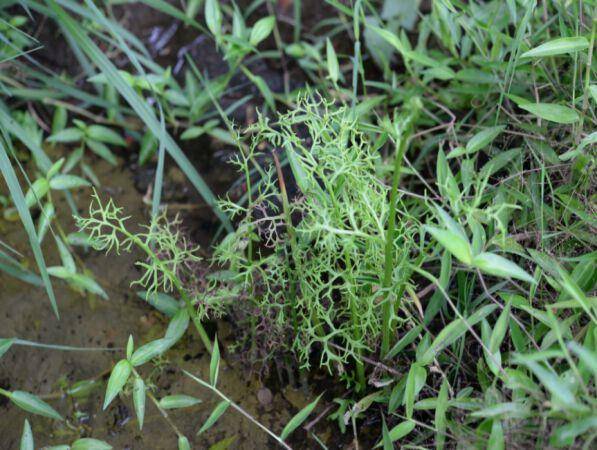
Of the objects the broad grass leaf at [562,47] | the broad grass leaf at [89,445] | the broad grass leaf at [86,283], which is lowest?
the broad grass leaf at [89,445]

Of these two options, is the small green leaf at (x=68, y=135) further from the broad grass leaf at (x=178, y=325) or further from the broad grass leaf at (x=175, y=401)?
the broad grass leaf at (x=175, y=401)

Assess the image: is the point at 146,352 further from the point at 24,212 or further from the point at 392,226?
the point at 392,226

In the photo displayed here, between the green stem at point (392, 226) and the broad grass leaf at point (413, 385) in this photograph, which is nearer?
the green stem at point (392, 226)

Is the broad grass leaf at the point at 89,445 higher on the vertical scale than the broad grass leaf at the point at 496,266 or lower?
lower

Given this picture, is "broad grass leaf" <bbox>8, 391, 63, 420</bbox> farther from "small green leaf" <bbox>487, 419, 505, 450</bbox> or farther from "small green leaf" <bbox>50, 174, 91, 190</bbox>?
"small green leaf" <bbox>487, 419, 505, 450</bbox>

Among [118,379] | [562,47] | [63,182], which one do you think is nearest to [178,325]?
[118,379]

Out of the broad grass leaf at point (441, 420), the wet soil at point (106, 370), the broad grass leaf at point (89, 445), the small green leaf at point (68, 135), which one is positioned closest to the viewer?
the broad grass leaf at point (441, 420)

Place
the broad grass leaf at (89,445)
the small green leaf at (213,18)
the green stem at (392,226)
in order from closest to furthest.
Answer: the green stem at (392,226), the broad grass leaf at (89,445), the small green leaf at (213,18)

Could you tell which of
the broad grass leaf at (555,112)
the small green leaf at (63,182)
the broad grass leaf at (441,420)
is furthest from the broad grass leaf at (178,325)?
the broad grass leaf at (555,112)

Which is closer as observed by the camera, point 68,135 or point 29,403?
point 29,403
